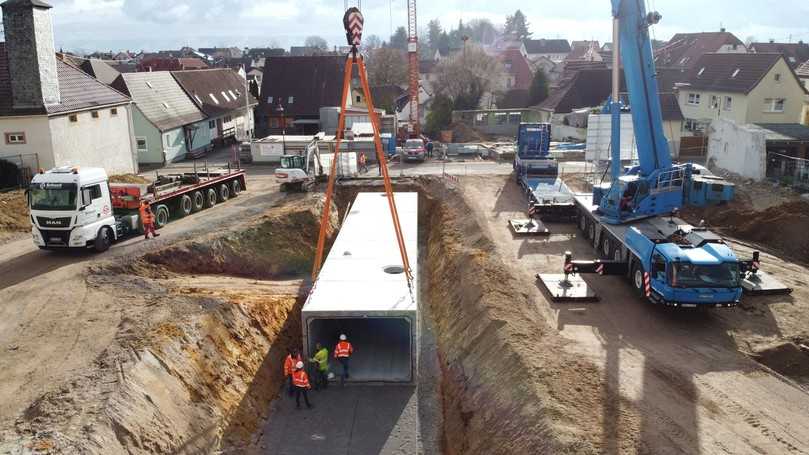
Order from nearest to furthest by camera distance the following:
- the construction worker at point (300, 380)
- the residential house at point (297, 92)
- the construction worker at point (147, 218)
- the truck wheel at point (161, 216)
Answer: the construction worker at point (300, 380), the construction worker at point (147, 218), the truck wheel at point (161, 216), the residential house at point (297, 92)

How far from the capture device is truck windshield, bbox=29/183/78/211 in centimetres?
2123

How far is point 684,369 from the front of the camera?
1525 cm

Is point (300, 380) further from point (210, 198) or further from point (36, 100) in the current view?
point (36, 100)

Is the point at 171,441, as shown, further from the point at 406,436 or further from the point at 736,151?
the point at 736,151

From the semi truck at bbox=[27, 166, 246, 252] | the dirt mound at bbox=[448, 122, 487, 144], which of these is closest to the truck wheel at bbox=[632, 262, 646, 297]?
the semi truck at bbox=[27, 166, 246, 252]

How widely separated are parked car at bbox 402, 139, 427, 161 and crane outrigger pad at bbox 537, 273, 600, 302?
2404 centimetres

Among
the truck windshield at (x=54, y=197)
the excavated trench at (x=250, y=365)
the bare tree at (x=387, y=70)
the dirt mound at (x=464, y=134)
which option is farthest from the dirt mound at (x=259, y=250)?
the bare tree at (x=387, y=70)

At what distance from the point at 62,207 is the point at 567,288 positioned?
54.9 feet

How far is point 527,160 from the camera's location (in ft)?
117

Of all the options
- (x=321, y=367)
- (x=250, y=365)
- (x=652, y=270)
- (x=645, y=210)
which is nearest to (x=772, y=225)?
(x=645, y=210)

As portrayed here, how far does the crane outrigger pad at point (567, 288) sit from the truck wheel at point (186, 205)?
16.0m

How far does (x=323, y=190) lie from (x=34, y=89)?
48.0ft

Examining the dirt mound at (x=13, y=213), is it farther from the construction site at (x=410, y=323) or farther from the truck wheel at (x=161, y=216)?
the truck wheel at (x=161, y=216)

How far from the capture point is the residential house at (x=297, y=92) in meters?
57.1
